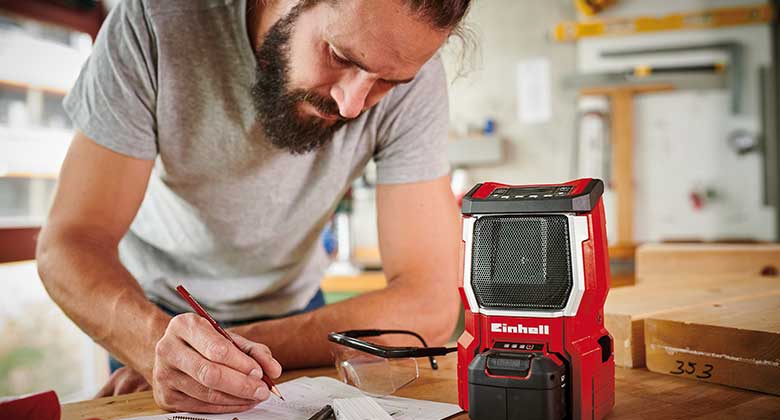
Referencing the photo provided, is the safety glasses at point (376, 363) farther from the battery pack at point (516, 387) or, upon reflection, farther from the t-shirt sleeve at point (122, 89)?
the t-shirt sleeve at point (122, 89)

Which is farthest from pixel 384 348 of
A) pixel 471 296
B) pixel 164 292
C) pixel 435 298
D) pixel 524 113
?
pixel 524 113

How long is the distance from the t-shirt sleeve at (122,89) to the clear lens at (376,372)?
53cm

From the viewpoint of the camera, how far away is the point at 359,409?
0.76m

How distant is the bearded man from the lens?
0.96 metres

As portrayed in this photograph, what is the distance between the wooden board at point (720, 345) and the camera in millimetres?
844

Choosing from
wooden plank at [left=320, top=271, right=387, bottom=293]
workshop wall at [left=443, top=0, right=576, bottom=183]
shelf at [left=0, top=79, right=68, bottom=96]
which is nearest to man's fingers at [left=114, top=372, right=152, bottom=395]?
wooden plank at [left=320, top=271, right=387, bottom=293]

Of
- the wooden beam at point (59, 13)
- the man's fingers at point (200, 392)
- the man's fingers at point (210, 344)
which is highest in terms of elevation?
the wooden beam at point (59, 13)

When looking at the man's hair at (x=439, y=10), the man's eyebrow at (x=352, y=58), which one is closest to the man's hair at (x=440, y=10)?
the man's hair at (x=439, y=10)

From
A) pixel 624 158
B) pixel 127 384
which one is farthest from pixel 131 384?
pixel 624 158

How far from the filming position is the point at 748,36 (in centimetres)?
280

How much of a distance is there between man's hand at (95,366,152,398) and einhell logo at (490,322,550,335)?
60 centimetres

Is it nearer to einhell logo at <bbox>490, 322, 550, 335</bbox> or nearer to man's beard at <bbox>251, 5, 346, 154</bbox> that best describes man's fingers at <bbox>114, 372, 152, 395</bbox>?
man's beard at <bbox>251, 5, 346, 154</bbox>

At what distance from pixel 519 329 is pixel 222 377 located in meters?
0.34

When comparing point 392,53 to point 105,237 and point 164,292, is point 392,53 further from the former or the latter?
point 164,292
